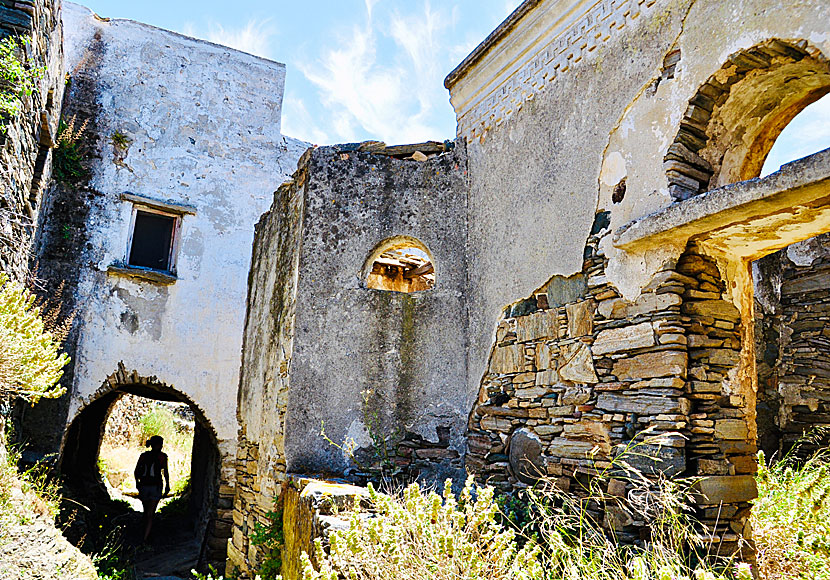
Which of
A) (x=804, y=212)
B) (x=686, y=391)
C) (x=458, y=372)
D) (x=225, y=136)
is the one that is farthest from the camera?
(x=225, y=136)

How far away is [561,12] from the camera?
188 inches

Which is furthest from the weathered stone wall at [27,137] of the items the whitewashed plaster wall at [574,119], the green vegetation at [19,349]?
the whitewashed plaster wall at [574,119]

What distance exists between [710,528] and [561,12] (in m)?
3.67

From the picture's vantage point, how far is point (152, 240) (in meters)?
10.1

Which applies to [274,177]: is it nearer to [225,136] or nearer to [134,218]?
[225,136]

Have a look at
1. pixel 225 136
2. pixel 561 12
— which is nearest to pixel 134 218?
pixel 225 136

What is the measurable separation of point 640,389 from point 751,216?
3.83 ft

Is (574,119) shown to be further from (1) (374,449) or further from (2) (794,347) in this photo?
(2) (794,347)

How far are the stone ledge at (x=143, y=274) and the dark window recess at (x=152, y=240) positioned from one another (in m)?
0.49

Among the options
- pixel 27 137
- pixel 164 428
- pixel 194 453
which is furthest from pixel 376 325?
pixel 164 428

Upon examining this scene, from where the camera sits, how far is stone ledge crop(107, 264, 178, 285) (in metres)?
8.74

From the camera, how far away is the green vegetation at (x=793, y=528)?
114 inches

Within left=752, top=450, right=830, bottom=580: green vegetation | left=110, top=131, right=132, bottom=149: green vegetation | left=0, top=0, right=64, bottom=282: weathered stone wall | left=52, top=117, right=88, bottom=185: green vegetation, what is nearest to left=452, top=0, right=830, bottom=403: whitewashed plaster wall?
left=752, top=450, right=830, bottom=580: green vegetation

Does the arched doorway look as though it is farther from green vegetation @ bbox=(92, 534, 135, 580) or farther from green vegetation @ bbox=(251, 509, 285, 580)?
green vegetation @ bbox=(251, 509, 285, 580)
